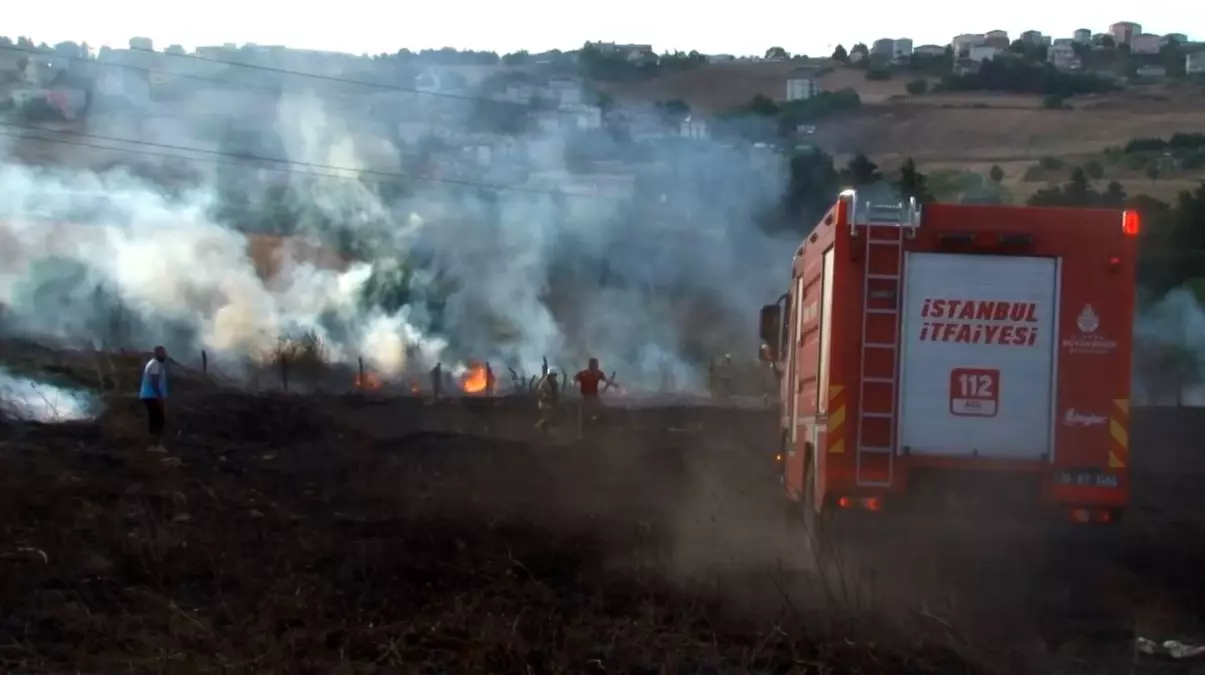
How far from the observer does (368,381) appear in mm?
45844

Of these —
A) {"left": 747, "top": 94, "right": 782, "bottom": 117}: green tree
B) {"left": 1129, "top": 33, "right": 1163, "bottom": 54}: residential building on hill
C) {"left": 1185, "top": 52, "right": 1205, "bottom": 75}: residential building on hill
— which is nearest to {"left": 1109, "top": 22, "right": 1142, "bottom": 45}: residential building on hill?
{"left": 1129, "top": 33, "right": 1163, "bottom": 54}: residential building on hill

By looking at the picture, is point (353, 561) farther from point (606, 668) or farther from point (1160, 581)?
point (1160, 581)

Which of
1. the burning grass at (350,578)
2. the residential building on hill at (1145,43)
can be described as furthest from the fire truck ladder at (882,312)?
the residential building on hill at (1145,43)

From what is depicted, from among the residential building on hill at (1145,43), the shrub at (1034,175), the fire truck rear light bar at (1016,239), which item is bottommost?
the fire truck rear light bar at (1016,239)

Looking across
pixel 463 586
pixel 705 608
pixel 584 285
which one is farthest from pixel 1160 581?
pixel 584 285

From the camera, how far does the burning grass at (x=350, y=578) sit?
8398 mm

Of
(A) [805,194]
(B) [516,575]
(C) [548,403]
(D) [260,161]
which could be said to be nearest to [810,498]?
(B) [516,575]

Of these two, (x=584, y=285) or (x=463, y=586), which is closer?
(x=463, y=586)

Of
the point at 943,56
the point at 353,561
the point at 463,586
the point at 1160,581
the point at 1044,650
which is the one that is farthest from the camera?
the point at 943,56

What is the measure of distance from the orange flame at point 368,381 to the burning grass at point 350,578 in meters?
22.7

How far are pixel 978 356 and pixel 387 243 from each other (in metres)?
41.9

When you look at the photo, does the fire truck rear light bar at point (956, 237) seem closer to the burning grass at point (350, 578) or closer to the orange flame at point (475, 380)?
the burning grass at point (350, 578)

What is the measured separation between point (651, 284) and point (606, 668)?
4663 centimetres

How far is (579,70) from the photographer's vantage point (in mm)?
118625
